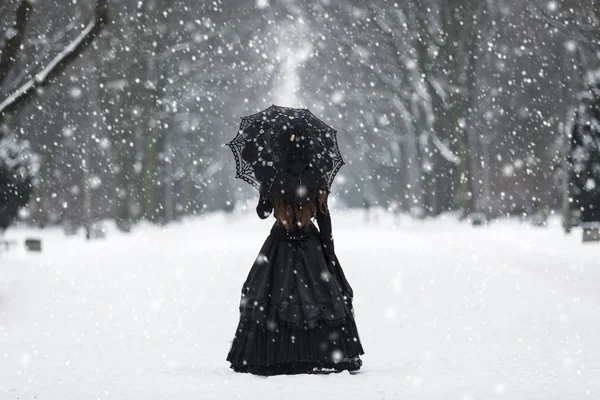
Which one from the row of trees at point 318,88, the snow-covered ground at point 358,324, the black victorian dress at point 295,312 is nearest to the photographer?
the snow-covered ground at point 358,324

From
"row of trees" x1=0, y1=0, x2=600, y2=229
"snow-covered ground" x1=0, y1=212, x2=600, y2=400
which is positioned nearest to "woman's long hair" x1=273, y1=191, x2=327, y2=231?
"snow-covered ground" x1=0, y1=212, x2=600, y2=400

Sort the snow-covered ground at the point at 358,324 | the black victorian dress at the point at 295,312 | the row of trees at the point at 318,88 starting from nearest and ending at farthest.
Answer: the snow-covered ground at the point at 358,324 → the black victorian dress at the point at 295,312 → the row of trees at the point at 318,88

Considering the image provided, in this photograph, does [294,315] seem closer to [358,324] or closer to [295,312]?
[295,312]

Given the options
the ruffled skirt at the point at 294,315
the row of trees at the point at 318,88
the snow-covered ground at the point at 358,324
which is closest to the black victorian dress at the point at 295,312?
the ruffled skirt at the point at 294,315

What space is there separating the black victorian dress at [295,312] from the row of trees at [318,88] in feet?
66.4

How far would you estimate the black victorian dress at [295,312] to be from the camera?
24.0ft

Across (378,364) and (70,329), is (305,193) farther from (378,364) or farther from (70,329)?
(70,329)

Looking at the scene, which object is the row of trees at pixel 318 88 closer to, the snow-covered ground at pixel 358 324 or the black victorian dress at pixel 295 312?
the snow-covered ground at pixel 358 324

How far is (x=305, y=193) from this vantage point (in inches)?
287

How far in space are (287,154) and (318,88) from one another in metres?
40.2

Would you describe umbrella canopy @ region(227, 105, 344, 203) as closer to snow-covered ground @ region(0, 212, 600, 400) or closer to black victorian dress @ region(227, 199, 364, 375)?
black victorian dress @ region(227, 199, 364, 375)

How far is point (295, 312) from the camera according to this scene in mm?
7316

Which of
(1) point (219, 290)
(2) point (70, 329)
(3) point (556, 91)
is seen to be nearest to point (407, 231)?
(3) point (556, 91)

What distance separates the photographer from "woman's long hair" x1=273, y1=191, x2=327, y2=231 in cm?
741
